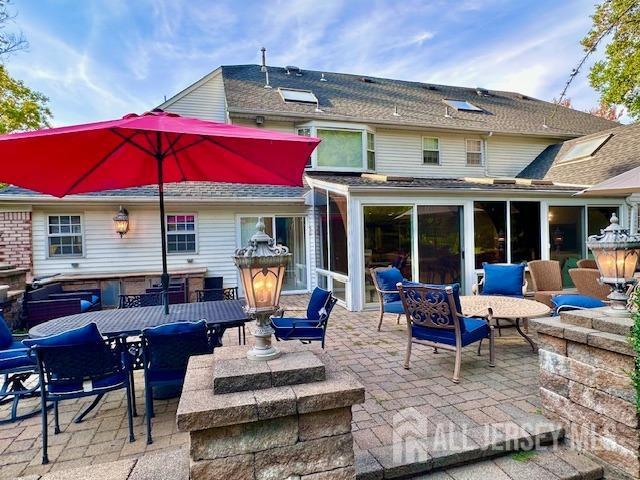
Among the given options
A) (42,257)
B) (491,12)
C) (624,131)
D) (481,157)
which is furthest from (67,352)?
(624,131)

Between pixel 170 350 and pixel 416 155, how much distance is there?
9.51 meters

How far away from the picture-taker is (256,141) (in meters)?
2.48

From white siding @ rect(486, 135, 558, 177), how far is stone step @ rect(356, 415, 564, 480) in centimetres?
1028

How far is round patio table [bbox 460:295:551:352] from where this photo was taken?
384 centimetres

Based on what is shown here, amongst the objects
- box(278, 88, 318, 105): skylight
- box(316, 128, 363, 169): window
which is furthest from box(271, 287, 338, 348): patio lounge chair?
box(278, 88, 318, 105): skylight

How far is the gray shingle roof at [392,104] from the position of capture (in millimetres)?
9727

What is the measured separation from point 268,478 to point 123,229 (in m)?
7.90

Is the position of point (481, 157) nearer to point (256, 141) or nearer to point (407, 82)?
point (407, 82)

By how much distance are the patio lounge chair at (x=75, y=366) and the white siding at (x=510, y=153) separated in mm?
11587

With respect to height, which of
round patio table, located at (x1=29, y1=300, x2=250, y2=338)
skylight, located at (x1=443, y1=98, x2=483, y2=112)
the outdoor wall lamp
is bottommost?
round patio table, located at (x1=29, y1=300, x2=250, y2=338)

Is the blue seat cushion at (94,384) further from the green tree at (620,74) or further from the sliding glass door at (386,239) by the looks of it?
the green tree at (620,74)

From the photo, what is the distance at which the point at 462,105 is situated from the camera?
12227 mm

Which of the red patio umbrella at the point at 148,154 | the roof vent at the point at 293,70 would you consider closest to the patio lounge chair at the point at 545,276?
the red patio umbrella at the point at 148,154

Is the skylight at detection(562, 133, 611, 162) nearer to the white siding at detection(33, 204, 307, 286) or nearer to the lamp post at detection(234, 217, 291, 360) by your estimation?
the white siding at detection(33, 204, 307, 286)
